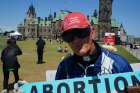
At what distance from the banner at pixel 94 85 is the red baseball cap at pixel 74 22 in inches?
21.6

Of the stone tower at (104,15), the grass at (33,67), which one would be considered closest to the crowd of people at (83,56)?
the grass at (33,67)

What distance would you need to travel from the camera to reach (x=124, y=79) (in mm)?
4402

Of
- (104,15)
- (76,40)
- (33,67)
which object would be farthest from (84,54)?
(104,15)

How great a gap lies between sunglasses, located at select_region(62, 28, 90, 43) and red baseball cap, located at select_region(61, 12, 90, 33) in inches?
2.1

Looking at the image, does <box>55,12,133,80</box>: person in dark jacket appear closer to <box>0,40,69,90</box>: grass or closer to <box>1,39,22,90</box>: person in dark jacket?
<box>1,39,22,90</box>: person in dark jacket

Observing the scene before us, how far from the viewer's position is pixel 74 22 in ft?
13.6

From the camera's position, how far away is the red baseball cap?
4148mm

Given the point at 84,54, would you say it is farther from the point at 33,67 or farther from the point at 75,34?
the point at 33,67

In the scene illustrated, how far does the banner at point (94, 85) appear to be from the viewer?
4.40m

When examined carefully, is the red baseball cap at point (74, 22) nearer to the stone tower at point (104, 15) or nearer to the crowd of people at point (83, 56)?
the crowd of people at point (83, 56)

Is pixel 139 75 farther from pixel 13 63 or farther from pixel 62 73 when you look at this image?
pixel 13 63

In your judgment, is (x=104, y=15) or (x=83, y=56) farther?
(x=104, y=15)

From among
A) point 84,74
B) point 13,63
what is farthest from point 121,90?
point 13,63

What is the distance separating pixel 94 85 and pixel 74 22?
0.69m
